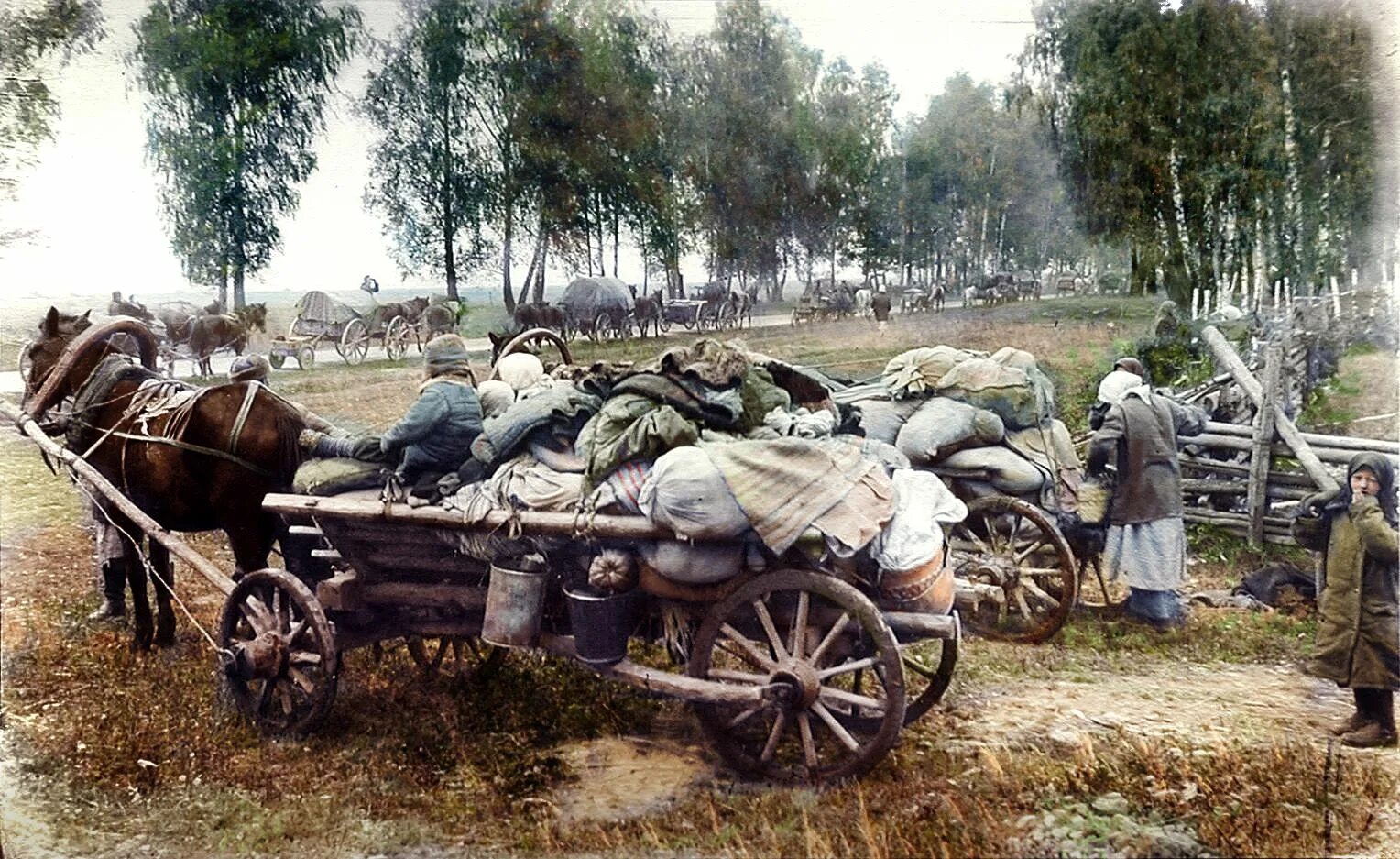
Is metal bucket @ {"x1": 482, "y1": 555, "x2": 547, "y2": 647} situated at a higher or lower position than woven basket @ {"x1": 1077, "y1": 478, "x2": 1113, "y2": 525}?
lower

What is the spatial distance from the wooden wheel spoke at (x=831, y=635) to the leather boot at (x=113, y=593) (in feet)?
10.4

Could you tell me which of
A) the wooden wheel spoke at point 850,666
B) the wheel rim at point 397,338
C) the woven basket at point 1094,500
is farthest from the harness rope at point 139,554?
the woven basket at point 1094,500

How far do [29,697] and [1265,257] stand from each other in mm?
5508

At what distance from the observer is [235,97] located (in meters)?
4.26

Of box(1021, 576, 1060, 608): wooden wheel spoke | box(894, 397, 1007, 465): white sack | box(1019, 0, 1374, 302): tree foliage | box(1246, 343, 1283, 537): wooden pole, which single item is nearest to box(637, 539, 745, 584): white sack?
box(894, 397, 1007, 465): white sack

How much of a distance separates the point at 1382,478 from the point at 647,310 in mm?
2904

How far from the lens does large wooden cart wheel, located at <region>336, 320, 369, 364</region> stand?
4406 mm

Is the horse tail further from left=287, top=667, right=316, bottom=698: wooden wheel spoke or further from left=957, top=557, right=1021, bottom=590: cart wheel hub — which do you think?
left=957, top=557, right=1021, bottom=590: cart wheel hub

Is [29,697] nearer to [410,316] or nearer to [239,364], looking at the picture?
[239,364]

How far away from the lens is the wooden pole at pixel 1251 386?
3955mm

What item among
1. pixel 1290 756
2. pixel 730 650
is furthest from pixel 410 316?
pixel 1290 756

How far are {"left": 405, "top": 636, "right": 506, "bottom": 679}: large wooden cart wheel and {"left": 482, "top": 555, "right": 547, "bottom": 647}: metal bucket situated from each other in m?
0.53

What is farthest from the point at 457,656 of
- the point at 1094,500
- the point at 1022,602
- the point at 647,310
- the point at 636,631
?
the point at 1094,500

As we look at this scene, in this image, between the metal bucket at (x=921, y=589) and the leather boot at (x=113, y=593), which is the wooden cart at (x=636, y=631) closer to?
the metal bucket at (x=921, y=589)
